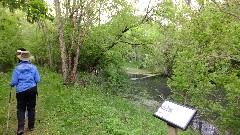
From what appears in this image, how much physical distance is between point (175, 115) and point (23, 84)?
451 centimetres

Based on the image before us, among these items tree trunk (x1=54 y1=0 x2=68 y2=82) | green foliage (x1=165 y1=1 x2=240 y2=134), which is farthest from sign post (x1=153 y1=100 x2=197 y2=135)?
tree trunk (x1=54 y1=0 x2=68 y2=82)

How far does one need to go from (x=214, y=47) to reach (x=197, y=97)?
2.89m

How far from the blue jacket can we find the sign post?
4.02 m

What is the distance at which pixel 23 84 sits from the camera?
771cm

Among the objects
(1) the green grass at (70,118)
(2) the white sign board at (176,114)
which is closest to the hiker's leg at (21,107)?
(1) the green grass at (70,118)

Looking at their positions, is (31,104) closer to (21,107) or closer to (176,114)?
(21,107)

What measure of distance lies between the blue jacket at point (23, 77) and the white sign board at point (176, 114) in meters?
4.02

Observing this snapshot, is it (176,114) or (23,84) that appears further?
(23,84)

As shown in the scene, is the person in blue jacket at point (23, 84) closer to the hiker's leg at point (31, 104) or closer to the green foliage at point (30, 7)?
the hiker's leg at point (31, 104)

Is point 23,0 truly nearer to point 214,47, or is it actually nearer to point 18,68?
point 18,68

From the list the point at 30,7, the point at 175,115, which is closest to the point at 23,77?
the point at 30,7

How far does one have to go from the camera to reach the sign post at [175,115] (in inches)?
205

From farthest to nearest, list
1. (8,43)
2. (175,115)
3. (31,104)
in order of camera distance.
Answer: (8,43)
(31,104)
(175,115)

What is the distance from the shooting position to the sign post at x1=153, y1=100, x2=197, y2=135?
521 centimetres
